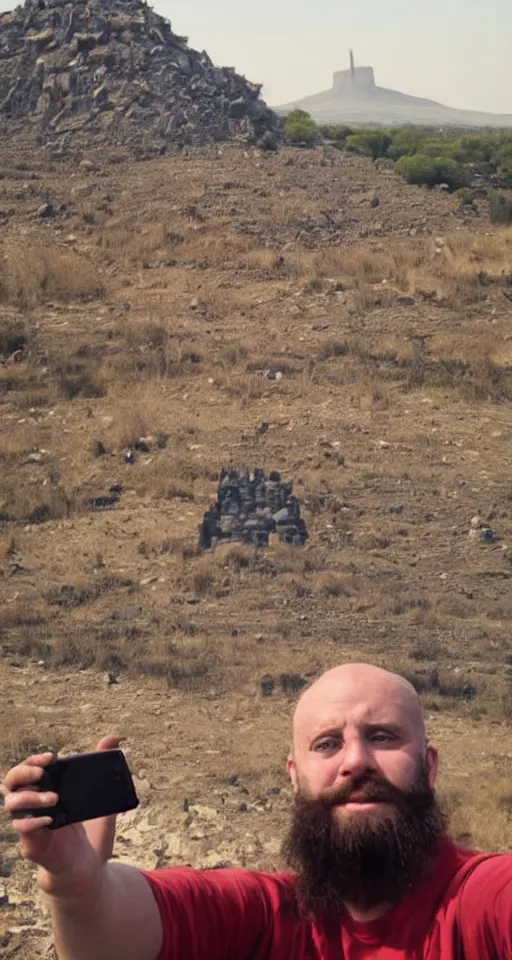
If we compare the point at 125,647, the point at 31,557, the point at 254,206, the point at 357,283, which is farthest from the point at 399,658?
the point at 254,206

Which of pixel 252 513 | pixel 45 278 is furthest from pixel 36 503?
pixel 45 278

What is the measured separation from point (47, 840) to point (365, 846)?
55 centimetres

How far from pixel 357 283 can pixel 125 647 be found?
9620 millimetres

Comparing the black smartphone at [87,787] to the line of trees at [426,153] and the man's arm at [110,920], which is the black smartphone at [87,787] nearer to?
the man's arm at [110,920]

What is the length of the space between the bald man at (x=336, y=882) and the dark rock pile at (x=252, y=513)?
7.07m

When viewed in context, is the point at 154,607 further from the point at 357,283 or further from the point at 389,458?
the point at 357,283

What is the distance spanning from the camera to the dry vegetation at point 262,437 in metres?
7.47

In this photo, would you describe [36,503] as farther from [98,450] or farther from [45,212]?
[45,212]

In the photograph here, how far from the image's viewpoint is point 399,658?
7.39 m

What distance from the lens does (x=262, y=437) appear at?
39.7 feet

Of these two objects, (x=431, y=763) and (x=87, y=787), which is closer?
(x=87, y=787)

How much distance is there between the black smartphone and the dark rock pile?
746 centimetres

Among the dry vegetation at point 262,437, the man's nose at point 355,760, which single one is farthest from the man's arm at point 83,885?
the dry vegetation at point 262,437

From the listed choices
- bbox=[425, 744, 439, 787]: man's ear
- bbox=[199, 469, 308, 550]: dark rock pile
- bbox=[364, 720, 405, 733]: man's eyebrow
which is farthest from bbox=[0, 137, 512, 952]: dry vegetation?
bbox=[364, 720, 405, 733]: man's eyebrow
